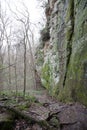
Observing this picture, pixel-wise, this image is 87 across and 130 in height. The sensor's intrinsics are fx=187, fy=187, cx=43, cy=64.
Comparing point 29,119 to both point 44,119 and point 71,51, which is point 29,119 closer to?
point 44,119

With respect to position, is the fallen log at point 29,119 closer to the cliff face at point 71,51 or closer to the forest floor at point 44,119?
the forest floor at point 44,119

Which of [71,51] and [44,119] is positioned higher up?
[71,51]

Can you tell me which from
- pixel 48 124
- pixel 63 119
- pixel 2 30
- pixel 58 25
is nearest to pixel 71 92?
pixel 63 119

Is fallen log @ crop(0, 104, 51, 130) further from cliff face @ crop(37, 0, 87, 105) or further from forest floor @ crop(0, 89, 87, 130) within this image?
cliff face @ crop(37, 0, 87, 105)

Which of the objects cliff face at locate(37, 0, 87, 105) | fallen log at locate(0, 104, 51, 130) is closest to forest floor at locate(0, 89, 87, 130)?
fallen log at locate(0, 104, 51, 130)

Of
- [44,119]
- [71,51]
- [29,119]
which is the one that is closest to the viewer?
[29,119]

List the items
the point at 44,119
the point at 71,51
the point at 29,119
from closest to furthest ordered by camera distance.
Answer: the point at 29,119
the point at 44,119
the point at 71,51

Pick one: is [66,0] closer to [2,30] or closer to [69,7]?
[69,7]

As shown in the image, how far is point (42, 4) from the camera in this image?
1925 centimetres

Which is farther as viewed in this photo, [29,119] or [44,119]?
[44,119]

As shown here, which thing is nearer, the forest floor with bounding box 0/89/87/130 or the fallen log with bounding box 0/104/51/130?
the forest floor with bounding box 0/89/87/130

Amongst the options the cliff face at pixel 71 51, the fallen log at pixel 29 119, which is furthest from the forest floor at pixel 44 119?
the cliff face at pixel 71 51

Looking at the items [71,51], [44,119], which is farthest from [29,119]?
[71,51]

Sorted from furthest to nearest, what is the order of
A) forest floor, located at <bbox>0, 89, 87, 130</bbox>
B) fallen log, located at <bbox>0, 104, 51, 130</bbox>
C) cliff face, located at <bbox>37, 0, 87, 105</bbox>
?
1. cliff face, located at <bbox>37, 0, 87, 105</bbox>
2. fallen log, located at <bbox>0, 104, 51, 130</bbox>
3. forest floor, located at <bbox>0, 89, 87, 130</bbox>
